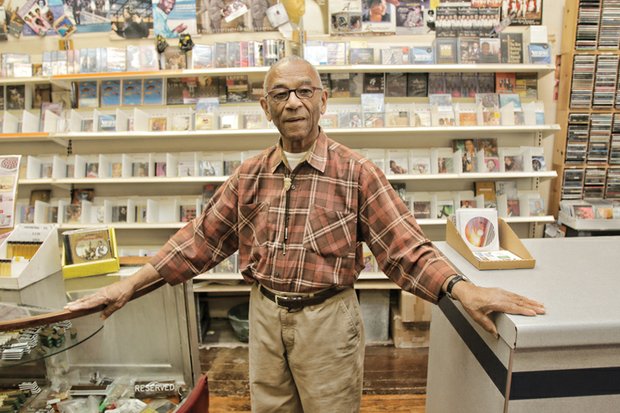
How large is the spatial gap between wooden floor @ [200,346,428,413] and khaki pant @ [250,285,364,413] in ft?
3.84

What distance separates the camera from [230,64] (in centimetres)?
299

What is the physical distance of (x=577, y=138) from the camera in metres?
3.13

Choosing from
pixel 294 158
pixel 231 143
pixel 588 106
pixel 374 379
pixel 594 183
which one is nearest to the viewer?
pixel 294 158

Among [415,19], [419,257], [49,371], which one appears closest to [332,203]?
[419,257]

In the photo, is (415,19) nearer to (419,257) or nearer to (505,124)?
(505,124)

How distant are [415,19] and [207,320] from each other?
9.58 feet

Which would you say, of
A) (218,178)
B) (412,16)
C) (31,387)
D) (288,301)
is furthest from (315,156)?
(412,16)

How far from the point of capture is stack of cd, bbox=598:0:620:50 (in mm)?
2951

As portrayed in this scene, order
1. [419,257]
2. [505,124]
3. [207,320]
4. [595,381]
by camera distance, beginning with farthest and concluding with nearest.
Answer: [207,320], [505,124], [419,257], [595,381]

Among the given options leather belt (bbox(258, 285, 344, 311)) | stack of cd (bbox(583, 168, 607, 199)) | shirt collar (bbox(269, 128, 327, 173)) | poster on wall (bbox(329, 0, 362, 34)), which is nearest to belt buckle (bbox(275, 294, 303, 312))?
leather belt (bbox(258, 285, 344, 311))

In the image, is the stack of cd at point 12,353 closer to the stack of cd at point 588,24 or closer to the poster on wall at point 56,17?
the poster on wall at point 56,17

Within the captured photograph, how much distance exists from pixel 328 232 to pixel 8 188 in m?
1.51

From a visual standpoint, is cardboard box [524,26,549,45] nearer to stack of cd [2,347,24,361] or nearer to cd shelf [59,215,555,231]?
cd shelf [59,215,555,231]

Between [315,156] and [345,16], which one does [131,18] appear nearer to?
[345,16]
